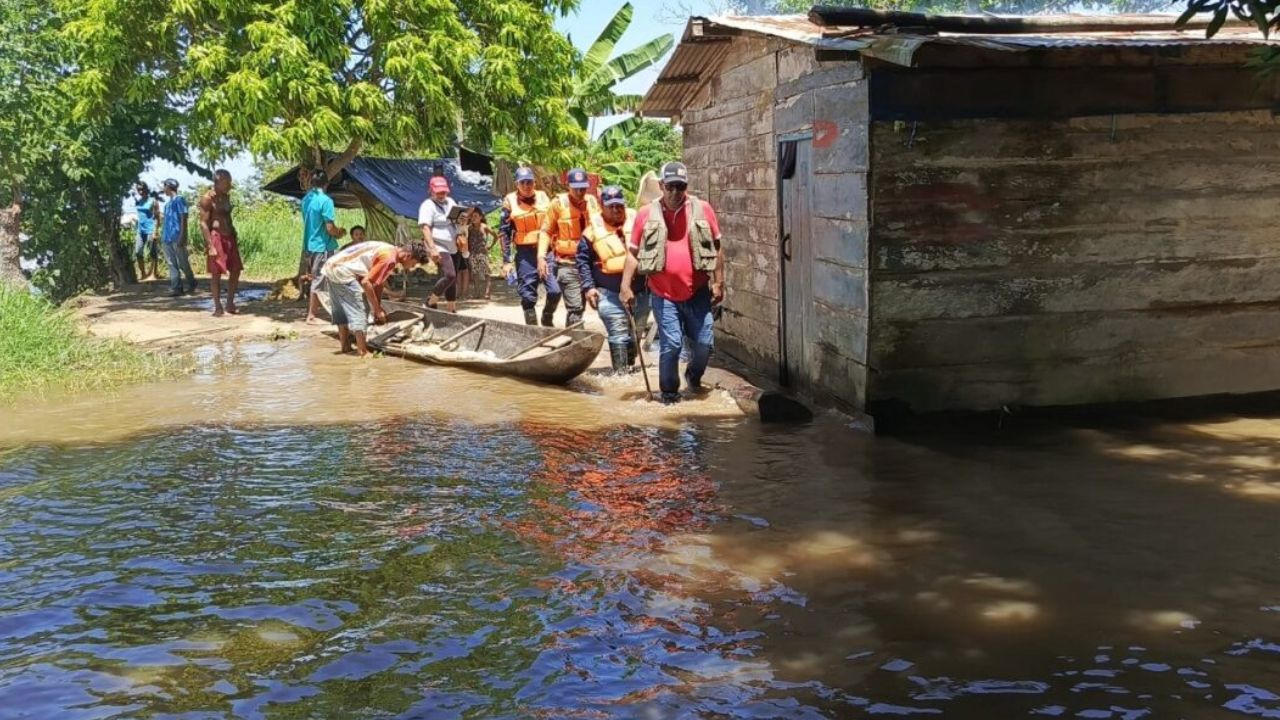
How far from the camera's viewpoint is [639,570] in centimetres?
529

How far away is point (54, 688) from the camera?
13.6 ft

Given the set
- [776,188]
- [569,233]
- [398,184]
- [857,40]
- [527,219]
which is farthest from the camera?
[398,184]

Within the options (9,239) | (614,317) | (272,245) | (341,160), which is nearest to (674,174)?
(614,317)

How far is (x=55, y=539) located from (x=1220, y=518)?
5956 mm

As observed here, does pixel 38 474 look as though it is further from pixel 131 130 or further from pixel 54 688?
pixel 131 130

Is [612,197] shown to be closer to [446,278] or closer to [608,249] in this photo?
[608,249]

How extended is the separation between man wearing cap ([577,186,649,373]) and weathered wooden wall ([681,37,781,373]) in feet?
3.46

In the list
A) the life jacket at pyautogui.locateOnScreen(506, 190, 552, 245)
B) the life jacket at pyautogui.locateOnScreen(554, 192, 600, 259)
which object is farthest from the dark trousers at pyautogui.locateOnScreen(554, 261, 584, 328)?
the life jacket at pyautogui.locateOnScreen(506, 190, 552, 245)

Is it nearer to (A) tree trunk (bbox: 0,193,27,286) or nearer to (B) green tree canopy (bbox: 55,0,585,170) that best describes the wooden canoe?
(B) green tree canopy (bbox: 55,0,585,170)

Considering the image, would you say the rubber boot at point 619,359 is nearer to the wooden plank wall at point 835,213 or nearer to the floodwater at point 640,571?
the floodwater at point 640,571

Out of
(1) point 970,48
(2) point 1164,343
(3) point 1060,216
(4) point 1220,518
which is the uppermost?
(1) point 970,48

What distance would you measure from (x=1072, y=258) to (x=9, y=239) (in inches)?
638

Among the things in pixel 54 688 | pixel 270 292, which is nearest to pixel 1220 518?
pixel 54 688

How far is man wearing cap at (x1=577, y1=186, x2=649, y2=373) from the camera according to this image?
32.4 feet
